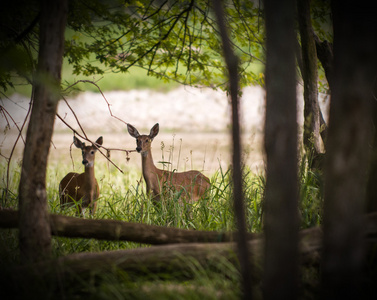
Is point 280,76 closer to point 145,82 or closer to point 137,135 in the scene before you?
point 137,135

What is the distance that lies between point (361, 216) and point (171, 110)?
1967 centimetres

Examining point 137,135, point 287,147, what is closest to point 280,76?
point 287,147

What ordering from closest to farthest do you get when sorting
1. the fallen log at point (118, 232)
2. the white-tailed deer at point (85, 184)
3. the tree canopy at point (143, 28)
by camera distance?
the fallen log at point (118, 232)
the tree canopy at point (143, 28)
the white-tailed deer at point (85, 184)

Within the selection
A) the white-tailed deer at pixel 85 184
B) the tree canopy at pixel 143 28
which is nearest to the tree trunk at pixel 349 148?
the tree canopy at pixel 143 28

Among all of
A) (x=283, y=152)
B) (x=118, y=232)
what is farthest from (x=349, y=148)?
(x=118, y=232)

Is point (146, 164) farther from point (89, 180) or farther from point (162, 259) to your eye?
point (162, 259)

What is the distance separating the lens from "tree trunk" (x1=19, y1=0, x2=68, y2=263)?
239 cm

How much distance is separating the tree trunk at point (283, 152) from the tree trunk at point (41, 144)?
1252mm

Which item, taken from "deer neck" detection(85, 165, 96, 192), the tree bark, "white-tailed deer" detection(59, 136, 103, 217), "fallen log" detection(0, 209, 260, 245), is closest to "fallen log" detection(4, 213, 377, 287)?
the tree bark

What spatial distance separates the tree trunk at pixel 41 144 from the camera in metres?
2.39

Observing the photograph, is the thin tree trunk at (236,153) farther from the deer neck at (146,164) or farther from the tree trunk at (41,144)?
the deer neck at (146,164)

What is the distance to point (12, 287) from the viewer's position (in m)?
2.23

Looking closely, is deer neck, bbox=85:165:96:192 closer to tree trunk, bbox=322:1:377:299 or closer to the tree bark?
the tree bark

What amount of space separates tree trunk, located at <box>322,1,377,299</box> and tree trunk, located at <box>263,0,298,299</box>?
6.9 inches
